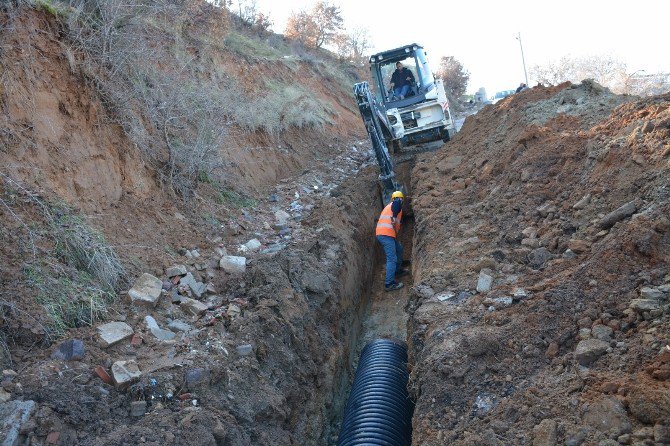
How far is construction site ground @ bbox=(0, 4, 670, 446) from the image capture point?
3.77 metres

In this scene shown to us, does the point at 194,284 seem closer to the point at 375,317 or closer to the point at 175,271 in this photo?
the point at 175,271

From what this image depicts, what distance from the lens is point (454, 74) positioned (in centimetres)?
3728

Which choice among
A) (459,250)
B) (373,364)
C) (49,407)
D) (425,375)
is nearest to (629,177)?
(459,250)

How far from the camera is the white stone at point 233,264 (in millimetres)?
7086

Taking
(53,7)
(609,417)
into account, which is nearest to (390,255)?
(53,7)

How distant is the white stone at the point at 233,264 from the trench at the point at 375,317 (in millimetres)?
1820

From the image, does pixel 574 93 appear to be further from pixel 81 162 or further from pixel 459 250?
pixel 81 162

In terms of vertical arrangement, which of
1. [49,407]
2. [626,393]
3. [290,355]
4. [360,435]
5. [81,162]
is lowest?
[360,435]

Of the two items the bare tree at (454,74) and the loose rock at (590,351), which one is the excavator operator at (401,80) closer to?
the loose rock at (590,351)

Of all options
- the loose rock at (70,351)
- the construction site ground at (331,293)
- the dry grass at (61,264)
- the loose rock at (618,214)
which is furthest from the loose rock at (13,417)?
the loose rock at (618,214)

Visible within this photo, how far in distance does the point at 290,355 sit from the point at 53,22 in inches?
208

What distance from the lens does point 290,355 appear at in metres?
5.99

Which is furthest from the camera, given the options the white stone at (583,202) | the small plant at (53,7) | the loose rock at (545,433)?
the small plant at (53,7)

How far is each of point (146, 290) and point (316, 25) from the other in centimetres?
2686
